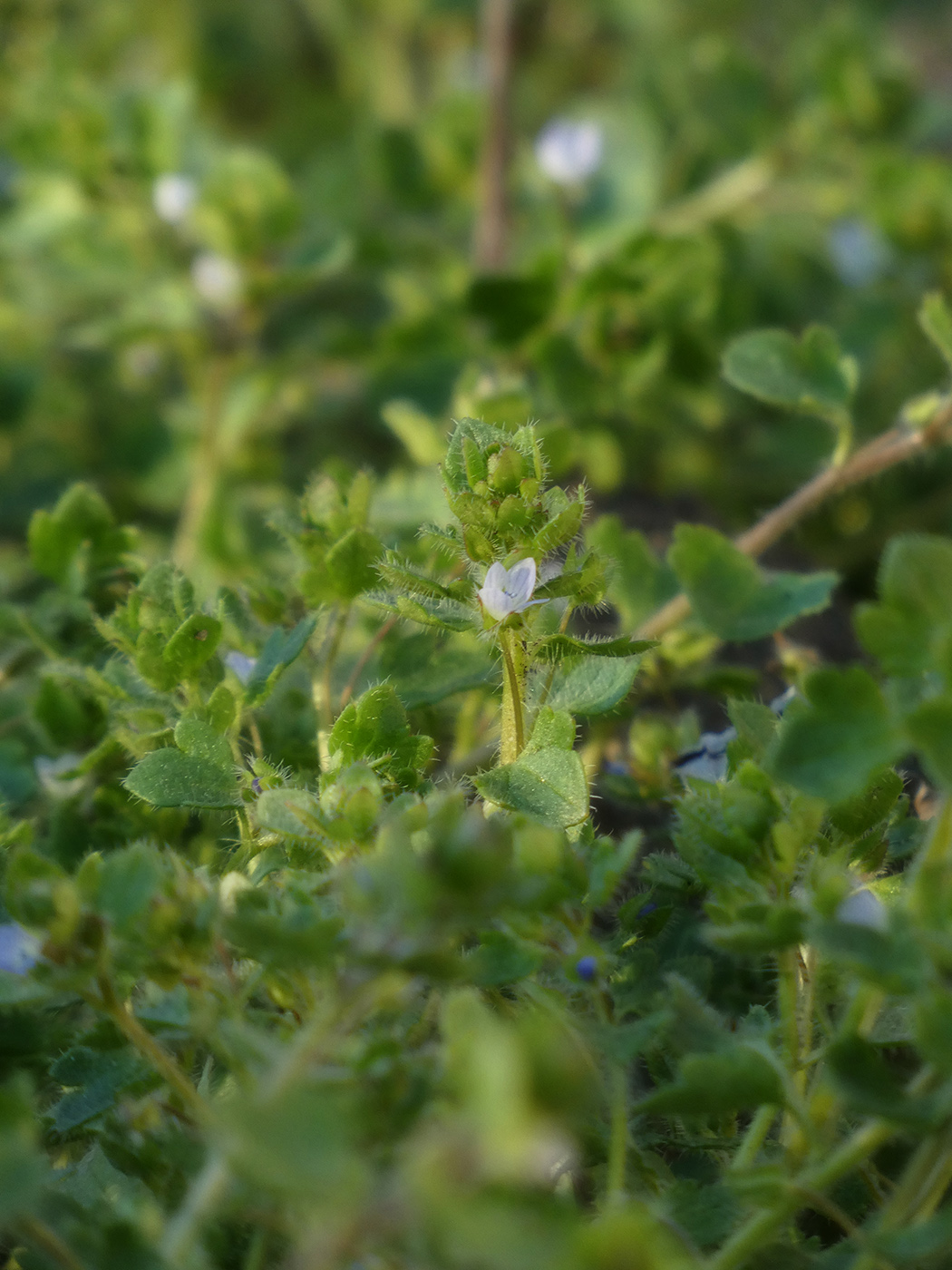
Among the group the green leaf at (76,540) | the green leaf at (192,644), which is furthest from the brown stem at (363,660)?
the green leaf at (76,540)

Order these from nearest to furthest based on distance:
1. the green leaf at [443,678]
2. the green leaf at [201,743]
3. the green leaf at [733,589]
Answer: the green leaf at [201,743] < the green leaf at [443,678] < the green leaf at [733,589]

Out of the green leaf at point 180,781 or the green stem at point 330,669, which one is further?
the green stem at point 330,669

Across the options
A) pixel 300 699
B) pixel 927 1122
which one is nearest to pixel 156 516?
pixel 300 699

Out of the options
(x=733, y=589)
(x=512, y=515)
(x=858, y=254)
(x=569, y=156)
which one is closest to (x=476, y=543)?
(x=512, y=515)

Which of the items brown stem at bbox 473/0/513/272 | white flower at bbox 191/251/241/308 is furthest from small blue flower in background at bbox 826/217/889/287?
white flower at bbox 191/251/241/308

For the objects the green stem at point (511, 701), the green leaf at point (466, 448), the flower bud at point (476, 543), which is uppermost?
the green leaf at point (466, 448)

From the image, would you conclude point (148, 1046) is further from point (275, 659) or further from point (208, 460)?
point (208, 460)

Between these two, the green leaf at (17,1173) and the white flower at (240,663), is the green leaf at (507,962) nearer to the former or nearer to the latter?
the green leaf at (17,1173)
